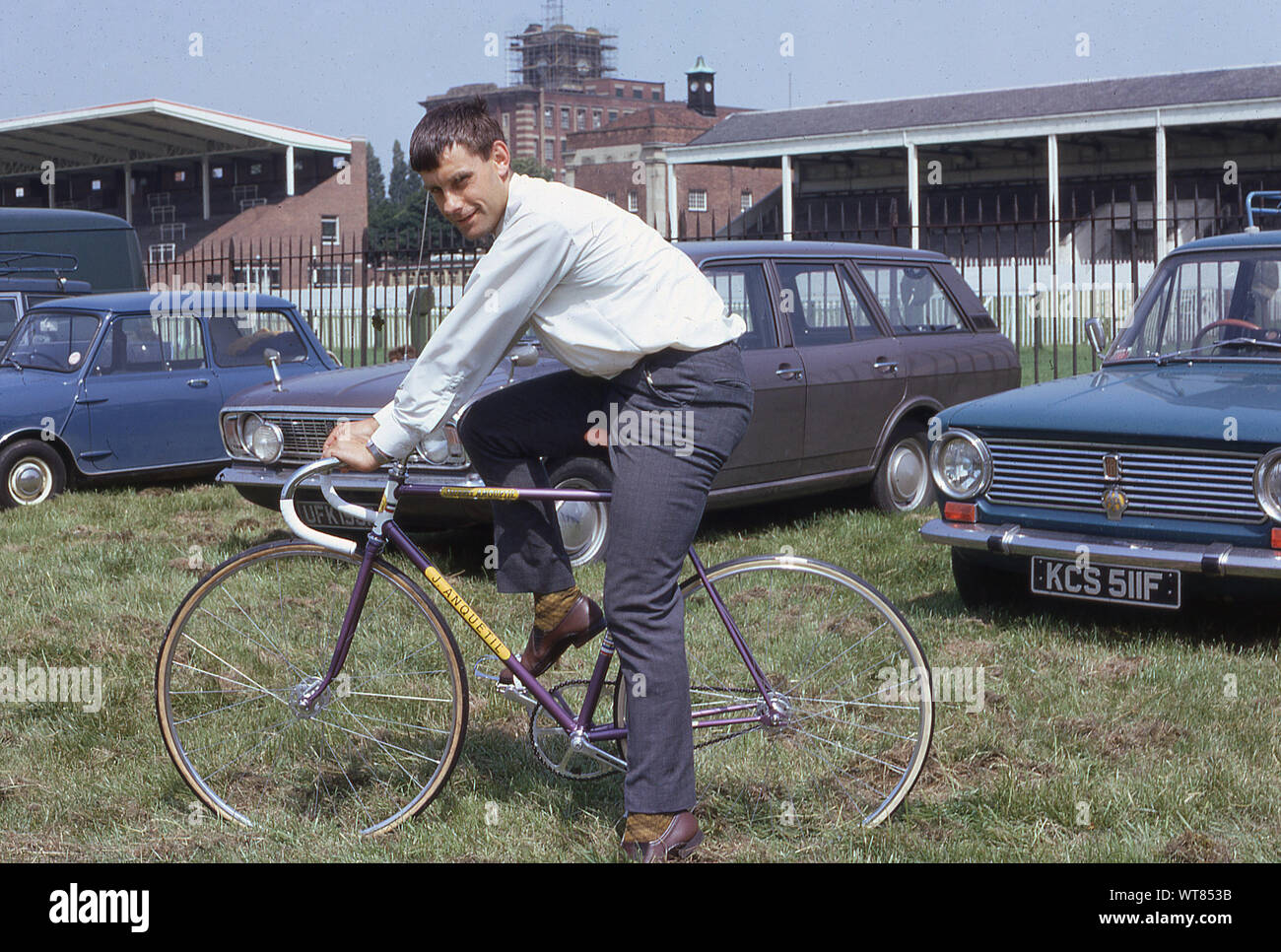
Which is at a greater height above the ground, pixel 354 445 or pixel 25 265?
pixel 25 265

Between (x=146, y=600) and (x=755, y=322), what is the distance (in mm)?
3738

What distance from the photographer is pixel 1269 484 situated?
582 centimetres

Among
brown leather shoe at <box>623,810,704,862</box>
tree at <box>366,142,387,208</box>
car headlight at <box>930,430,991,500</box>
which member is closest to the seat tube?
brown leather shoe at <box>623,810,704,862</box>

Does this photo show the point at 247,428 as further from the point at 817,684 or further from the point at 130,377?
the point at 817,684

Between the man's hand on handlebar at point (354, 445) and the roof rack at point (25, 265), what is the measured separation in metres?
11.4

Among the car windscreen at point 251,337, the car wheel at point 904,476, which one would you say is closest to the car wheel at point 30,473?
the car windscreen at point 251,337

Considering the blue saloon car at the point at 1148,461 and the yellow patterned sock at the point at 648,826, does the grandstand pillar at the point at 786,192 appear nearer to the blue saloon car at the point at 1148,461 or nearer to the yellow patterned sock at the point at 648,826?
the blue saloon car at the point at 1148,461

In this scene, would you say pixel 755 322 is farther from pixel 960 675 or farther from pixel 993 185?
pixel 993 185

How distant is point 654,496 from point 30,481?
28.8ft

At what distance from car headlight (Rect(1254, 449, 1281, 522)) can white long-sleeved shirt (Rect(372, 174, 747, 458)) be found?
307cm

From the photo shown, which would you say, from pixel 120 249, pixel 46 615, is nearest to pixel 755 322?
pixel 46 615

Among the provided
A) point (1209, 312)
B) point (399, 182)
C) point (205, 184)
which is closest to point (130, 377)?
point (1209, 312)

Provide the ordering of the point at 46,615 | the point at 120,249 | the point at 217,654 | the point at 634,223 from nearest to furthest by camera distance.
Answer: the point at 634,223 < the point at 217,654 < the point at 46,615 < the point at 120,249
